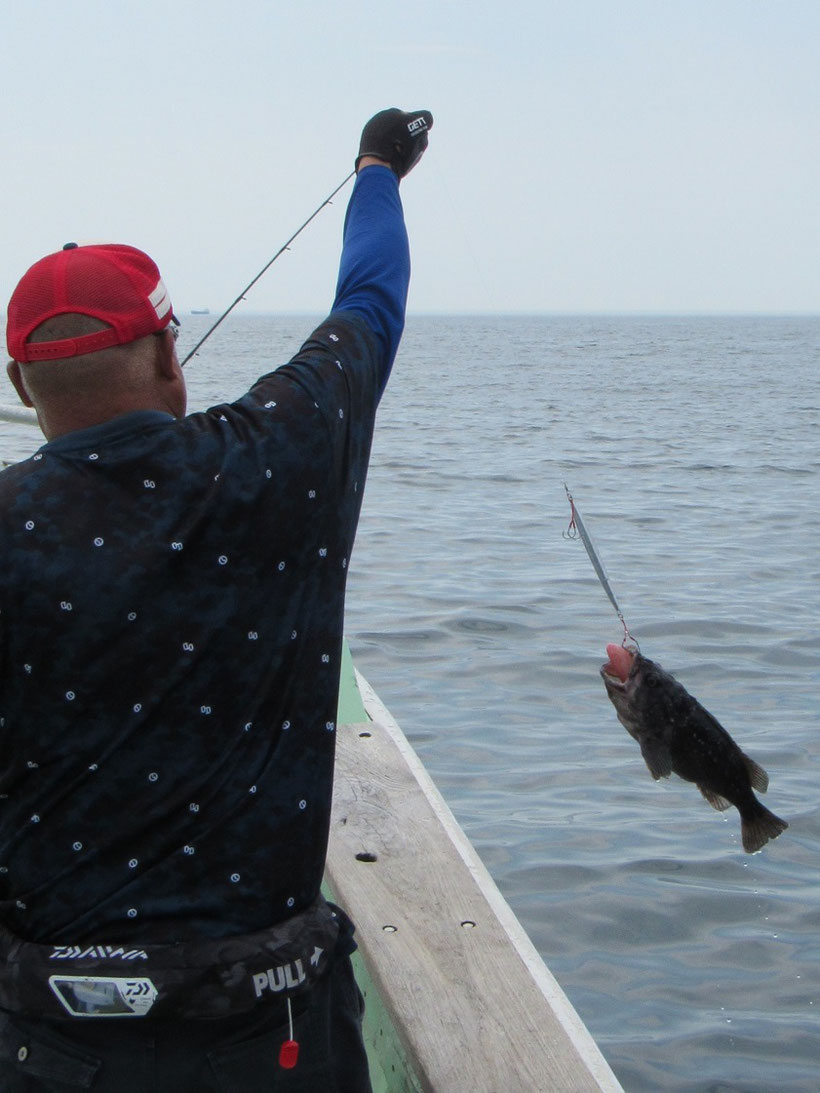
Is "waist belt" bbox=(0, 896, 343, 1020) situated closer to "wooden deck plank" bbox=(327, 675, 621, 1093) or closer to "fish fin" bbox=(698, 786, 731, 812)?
"wooden deck plank" bbox=(327, 675, 621, 1093)

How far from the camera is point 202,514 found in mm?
1921

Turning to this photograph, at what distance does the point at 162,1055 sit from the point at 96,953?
191mm

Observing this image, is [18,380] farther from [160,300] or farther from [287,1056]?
[287,1056]

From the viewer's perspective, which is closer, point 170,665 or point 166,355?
point 170,665

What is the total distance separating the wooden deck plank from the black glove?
1.70 meters

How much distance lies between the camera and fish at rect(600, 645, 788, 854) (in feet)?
9.39

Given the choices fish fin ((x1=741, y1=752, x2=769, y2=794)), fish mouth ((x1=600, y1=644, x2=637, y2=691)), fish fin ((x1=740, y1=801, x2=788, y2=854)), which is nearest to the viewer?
fish mouth ((x1=600, y1=644, x2=637, y2=691))

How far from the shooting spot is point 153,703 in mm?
1936

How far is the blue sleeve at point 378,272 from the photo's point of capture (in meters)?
2.32

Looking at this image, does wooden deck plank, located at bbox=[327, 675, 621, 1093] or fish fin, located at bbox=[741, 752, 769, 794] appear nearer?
wooden deck plank, located at bbox=[327, 675, 621, 1093]

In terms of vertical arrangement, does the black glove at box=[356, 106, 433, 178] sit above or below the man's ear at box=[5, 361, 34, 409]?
above

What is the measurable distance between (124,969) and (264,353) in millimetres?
62530

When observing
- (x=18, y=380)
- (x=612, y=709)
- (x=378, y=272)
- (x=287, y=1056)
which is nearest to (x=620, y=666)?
(x=378, y=272)

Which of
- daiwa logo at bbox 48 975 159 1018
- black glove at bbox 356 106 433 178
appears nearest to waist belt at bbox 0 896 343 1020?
daiwa logo at bbox 48 975 159 1018
